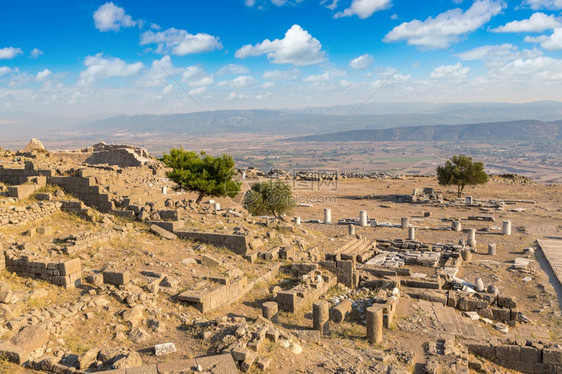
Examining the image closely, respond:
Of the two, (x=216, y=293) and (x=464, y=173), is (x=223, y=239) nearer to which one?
(x=216, y=293)

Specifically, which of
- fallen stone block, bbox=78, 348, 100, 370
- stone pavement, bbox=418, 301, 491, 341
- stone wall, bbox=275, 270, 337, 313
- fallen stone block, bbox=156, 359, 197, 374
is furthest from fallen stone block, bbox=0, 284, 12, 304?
stone pavement, bbox=418, 301, 491, 341

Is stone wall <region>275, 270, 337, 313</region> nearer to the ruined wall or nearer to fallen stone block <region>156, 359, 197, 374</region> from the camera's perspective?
fallen stone block <region>156, 359, 197, 374</region>

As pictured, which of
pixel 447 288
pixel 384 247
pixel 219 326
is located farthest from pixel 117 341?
pixel 384 247

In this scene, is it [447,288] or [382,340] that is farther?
[447,288]

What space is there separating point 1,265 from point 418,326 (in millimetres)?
10739

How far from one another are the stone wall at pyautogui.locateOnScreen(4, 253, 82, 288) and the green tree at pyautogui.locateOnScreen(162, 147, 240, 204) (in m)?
17.7

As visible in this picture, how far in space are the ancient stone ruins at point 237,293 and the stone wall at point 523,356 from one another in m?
0.03

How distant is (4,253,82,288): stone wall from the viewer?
35.6 ft

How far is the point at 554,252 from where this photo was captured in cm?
2145

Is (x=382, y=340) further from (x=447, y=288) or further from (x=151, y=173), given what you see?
(x=151, y=173)

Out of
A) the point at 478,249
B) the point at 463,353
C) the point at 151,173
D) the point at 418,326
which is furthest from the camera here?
the point at 151,173

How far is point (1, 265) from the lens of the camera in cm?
1131

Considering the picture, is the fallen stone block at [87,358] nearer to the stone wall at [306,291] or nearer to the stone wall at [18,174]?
the stone wall at [306,291]

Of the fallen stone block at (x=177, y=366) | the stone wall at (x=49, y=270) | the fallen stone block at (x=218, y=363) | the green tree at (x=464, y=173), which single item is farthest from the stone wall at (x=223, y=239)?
the green tree at (x=464, y=173)
